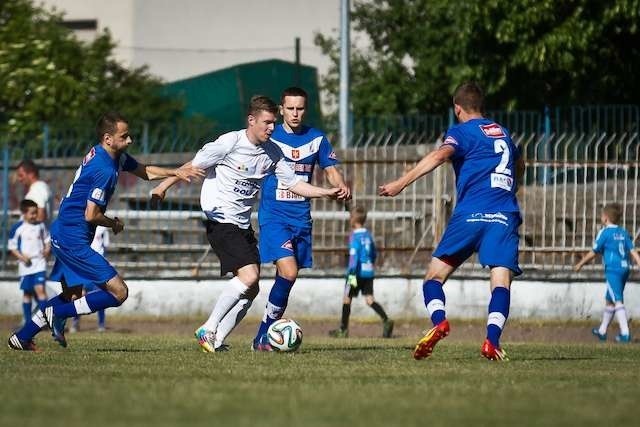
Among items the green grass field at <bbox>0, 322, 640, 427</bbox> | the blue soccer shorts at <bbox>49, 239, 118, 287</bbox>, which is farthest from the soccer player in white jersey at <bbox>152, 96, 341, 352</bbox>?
the blue soccer shorts at <bbox>49, 239, 118, 287</bbox>

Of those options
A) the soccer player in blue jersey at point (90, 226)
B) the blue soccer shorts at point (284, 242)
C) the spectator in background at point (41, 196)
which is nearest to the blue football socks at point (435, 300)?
the blue soccer shorts at point (284, 242)

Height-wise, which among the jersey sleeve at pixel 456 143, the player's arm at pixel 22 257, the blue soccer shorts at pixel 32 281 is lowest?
the blue soccer shorts at pixel 32 281

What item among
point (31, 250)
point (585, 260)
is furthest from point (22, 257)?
point (585, 260)

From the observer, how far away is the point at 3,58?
33844mm

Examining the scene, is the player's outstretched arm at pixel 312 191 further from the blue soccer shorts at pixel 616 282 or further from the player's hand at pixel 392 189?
the blue soccer shorts at pixel 616 282

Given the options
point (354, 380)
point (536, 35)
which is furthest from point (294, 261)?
point (536, 35)

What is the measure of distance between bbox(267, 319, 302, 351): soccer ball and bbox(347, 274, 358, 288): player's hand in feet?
20.8

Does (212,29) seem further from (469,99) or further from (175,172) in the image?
(469,99)

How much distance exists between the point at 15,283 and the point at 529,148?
7.66 metres

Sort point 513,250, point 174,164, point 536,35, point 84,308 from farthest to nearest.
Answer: point 536,35 < point 174,164 < point 84,308 < point 513,250

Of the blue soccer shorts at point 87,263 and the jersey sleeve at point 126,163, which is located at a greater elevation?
the jersey sleeve at point 126,163

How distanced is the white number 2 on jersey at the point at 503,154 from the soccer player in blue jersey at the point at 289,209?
176cm

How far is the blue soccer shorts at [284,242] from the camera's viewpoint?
13.2m

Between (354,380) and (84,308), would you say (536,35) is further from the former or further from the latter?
(354,380)
